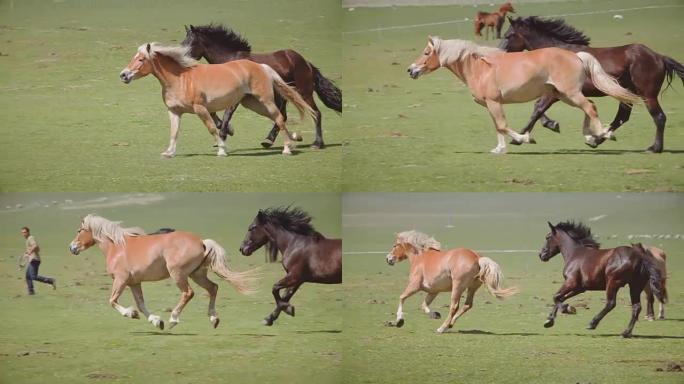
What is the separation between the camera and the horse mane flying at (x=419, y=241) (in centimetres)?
887

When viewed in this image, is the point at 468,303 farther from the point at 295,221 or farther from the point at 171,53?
the point at 171,53

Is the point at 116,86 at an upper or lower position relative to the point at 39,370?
upper

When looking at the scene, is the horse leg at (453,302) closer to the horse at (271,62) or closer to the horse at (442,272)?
the horse at (442,272)

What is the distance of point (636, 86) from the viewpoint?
8773mm

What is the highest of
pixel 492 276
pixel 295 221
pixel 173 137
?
pixel 173 137

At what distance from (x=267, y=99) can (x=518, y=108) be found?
5.63ft

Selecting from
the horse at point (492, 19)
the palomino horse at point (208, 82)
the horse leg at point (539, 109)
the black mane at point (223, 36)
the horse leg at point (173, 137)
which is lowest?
the horse leg at point (173, 137)

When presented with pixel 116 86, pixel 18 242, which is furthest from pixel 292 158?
pixel 18 242

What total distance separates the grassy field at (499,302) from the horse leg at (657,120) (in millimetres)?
340

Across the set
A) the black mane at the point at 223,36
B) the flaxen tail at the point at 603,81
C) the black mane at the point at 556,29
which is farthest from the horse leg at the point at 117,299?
the flaxen tail at the point at 603,81

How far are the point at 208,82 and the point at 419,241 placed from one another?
1.80 metres

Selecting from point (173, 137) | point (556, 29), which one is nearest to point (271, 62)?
point (173, 137)

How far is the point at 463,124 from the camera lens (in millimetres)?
8922

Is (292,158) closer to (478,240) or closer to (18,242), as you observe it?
(478,240)
